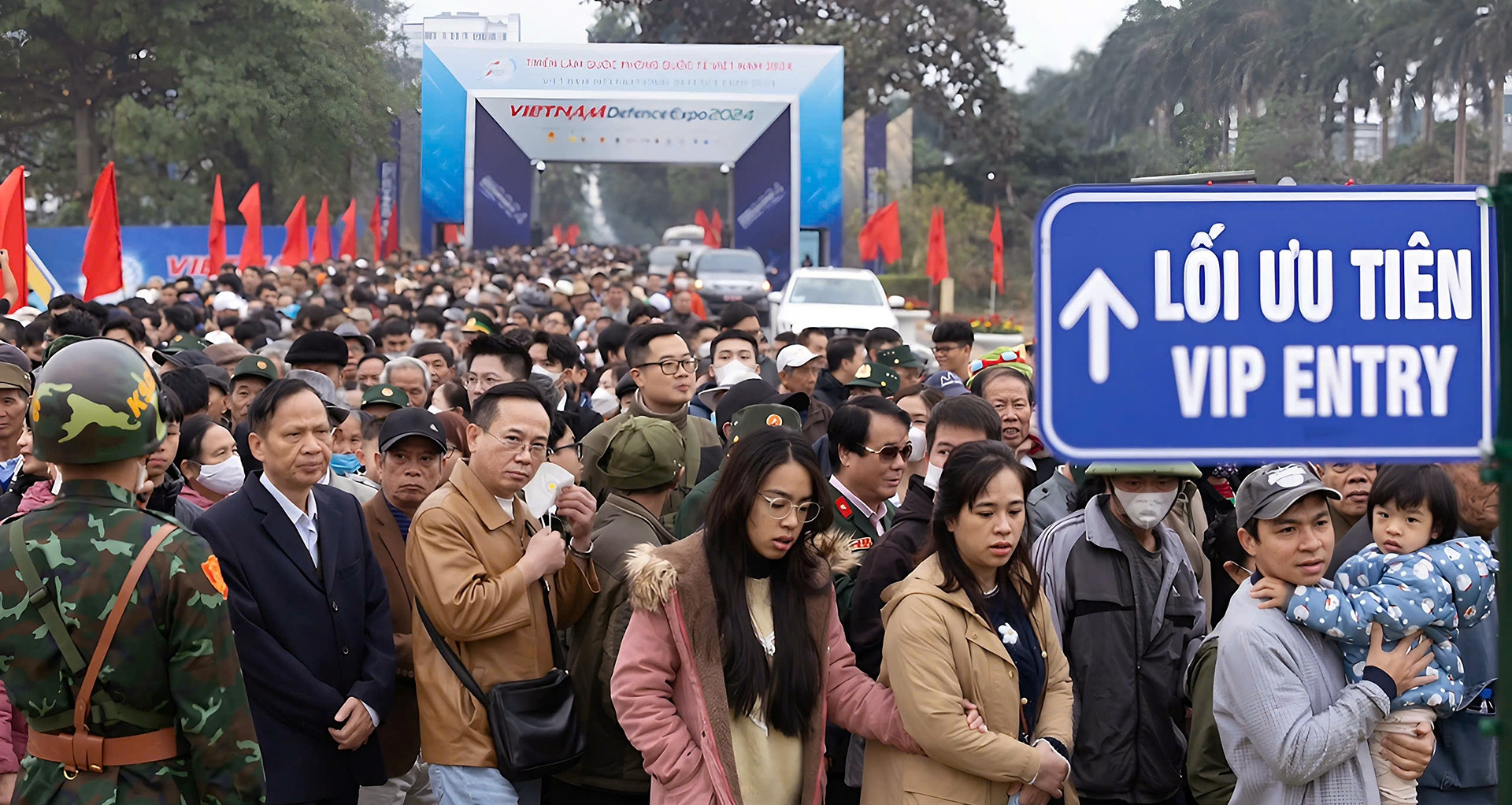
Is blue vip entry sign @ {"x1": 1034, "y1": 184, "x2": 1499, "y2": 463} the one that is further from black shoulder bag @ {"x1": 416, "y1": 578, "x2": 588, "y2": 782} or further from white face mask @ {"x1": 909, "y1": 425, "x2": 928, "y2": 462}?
white face mask @ {"x1": 909, "y1": 425, "x2": 928, "y2": 462}

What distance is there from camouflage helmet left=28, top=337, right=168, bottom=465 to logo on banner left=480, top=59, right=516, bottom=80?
20143mm

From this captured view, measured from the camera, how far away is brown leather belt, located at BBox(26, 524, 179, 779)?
298 cm

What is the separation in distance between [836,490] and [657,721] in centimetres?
138

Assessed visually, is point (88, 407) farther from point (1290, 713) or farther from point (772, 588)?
point (1290, 713)

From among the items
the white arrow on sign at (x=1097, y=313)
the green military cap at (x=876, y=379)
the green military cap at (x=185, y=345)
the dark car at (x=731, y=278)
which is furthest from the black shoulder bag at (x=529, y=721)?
the dark car at (x=731, y=278)

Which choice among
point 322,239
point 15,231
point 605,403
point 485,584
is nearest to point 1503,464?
point 485,584

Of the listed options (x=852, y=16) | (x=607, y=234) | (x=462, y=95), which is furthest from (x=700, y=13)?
(x=607, y=234)

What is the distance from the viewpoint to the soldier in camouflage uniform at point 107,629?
2.99 m

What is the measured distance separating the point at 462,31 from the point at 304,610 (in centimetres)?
1962

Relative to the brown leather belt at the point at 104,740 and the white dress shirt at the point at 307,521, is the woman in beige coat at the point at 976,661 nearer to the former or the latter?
the white dress shirt at the point at 307,521

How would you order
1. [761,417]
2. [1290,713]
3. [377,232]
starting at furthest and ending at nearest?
[377,232], [761,417], [1290,713]

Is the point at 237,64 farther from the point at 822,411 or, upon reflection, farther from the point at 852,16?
the point at 822,411

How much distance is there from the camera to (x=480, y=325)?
9.86 metres

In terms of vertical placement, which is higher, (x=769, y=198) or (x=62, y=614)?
(x=769, y=198)
